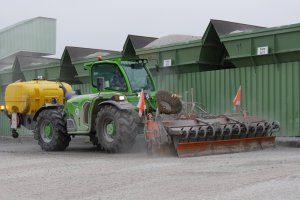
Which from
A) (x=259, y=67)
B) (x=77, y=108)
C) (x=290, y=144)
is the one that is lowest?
(x=290, y=144)

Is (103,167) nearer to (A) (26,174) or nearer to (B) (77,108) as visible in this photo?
(A) (26,174)

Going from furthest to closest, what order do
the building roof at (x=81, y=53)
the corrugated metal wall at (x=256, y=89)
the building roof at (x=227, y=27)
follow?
the building roof at (x=81, y=53) → the building roof at (x=227, y=27) → the corrugated metal wall at (x=256, y=89)

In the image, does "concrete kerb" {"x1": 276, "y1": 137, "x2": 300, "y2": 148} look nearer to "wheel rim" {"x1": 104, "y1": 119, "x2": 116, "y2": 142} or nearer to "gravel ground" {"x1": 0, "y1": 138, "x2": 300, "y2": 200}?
"gravel ground" {"x1": 0, "y1": 138, "x2": 300, "y2": 200}

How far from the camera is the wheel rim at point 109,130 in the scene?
11.6 m

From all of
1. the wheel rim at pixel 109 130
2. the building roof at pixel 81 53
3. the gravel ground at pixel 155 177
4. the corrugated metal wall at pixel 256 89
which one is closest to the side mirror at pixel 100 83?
the wheel rim at pixel 109 130

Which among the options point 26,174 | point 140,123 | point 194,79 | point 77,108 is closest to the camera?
point 26,174

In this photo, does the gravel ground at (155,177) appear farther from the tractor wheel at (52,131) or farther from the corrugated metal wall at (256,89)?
the corrugated metal wall at (256,89)

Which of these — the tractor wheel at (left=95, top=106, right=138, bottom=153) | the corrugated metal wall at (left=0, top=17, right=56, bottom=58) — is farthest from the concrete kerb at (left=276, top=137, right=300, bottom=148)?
the corrugated metal wall at (left=0, top=17, right=56, bottom=58)

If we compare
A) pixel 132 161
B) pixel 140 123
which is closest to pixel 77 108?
pixel 140 123

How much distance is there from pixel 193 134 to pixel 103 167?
2.35m

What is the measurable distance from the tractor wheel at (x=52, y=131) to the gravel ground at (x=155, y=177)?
2.27 metres

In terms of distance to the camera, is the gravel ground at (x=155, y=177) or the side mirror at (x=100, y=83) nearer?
the gravel ground at (x=155, y=177)

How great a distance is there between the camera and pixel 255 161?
9.29m

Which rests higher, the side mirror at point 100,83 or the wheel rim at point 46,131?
the side mirror at point 100,83
